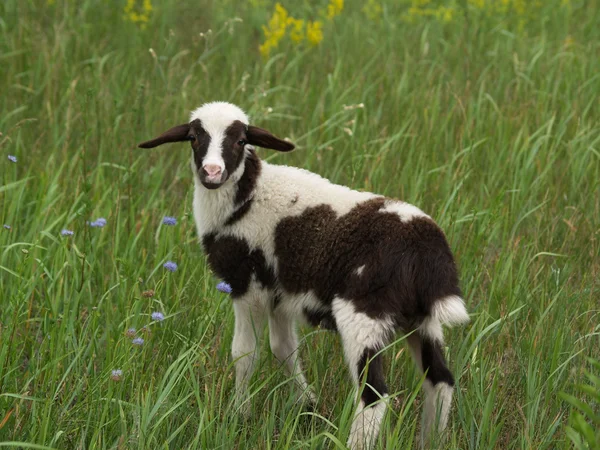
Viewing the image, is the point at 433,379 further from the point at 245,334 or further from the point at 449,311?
the point at 245,334

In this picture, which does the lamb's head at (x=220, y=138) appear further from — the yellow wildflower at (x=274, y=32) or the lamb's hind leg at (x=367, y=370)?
the yellow wildflower at (x=274, y=32)

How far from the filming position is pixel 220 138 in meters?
4.17

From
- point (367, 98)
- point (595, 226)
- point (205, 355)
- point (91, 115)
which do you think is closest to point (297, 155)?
point (367, 98)

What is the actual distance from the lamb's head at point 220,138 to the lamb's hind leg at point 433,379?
1063mm

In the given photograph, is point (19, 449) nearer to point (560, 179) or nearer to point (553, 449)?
point (553, 449)

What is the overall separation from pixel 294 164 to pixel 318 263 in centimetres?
245

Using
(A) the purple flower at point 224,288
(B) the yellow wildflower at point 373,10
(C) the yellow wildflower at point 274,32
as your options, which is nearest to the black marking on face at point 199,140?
(A) the purple flower at point 224,288

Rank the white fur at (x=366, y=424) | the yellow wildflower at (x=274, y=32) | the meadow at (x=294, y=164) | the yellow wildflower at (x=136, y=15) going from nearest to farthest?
1. the white fur at (x=366, y=424)
2. the meadow at (x=294, y=164)
3. the yellow wildflower at (x=274, y=32)
4. the yellow wildflower at (x=136, y=15)

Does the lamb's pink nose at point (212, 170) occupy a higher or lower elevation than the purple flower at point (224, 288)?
higher

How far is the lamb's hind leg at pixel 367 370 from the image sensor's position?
143 inches

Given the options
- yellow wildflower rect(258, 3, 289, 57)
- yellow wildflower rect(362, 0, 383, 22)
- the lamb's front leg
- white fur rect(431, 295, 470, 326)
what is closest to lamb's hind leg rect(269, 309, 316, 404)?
the lamb's front leg

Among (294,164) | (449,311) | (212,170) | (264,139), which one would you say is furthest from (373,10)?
(449,311)

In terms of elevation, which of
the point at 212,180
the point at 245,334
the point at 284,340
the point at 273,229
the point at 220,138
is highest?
the point at 220,138

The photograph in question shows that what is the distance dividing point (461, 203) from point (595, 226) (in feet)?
2.78
